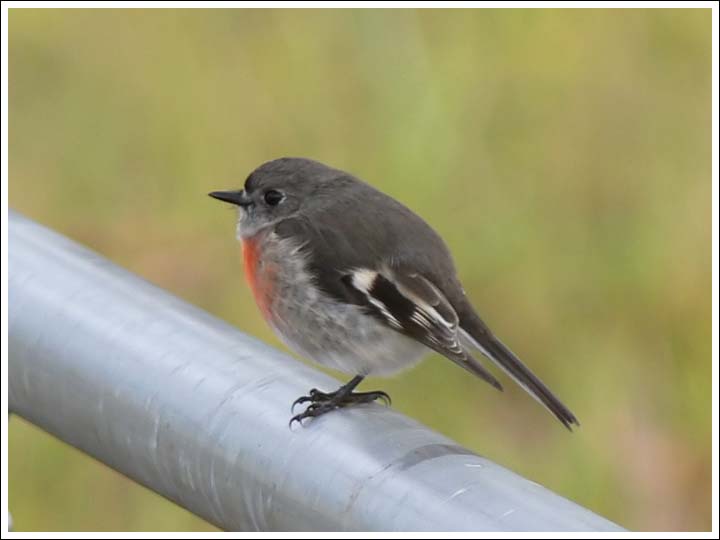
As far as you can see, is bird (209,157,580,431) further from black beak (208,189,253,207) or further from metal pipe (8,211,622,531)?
metal pipe (8,211,622,531)

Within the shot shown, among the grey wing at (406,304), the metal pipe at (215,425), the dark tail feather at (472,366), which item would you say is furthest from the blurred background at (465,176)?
the metal pipe at (215,425)

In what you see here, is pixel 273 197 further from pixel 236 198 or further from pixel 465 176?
pixel 465 176

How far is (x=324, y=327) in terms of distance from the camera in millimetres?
3176

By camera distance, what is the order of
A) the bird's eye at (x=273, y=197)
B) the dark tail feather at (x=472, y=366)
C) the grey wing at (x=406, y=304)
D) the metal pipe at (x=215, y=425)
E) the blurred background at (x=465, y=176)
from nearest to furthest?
the metal pipe at (x=215, y=425) → the dark tail feather at (x=472, y=366) → the grey wing at (x=406, y=304) → the bird's eye at (x=273, y=197) → the blurred background at (x=465, y=176)

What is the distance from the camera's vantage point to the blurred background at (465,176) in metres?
4.55

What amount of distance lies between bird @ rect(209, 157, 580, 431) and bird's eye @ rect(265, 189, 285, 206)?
0.14 meters

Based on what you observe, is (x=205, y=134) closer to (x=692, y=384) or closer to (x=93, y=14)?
(x=93, y=14)

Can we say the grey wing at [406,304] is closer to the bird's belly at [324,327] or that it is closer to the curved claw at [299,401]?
the bird's belly at [324,327]

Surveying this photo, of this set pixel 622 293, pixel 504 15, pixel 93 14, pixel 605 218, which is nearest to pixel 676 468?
pixel 622 293

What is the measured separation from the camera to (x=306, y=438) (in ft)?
5.69

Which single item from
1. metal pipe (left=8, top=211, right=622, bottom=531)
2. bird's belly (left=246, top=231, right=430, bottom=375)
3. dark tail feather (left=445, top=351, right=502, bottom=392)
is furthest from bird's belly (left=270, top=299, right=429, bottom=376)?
metal pipe (left=8, top=211, right=622, bottom=531)

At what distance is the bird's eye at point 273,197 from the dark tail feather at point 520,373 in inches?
21.3

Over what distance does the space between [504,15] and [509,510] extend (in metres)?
4.39

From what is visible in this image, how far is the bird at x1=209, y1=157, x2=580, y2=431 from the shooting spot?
3125mm
